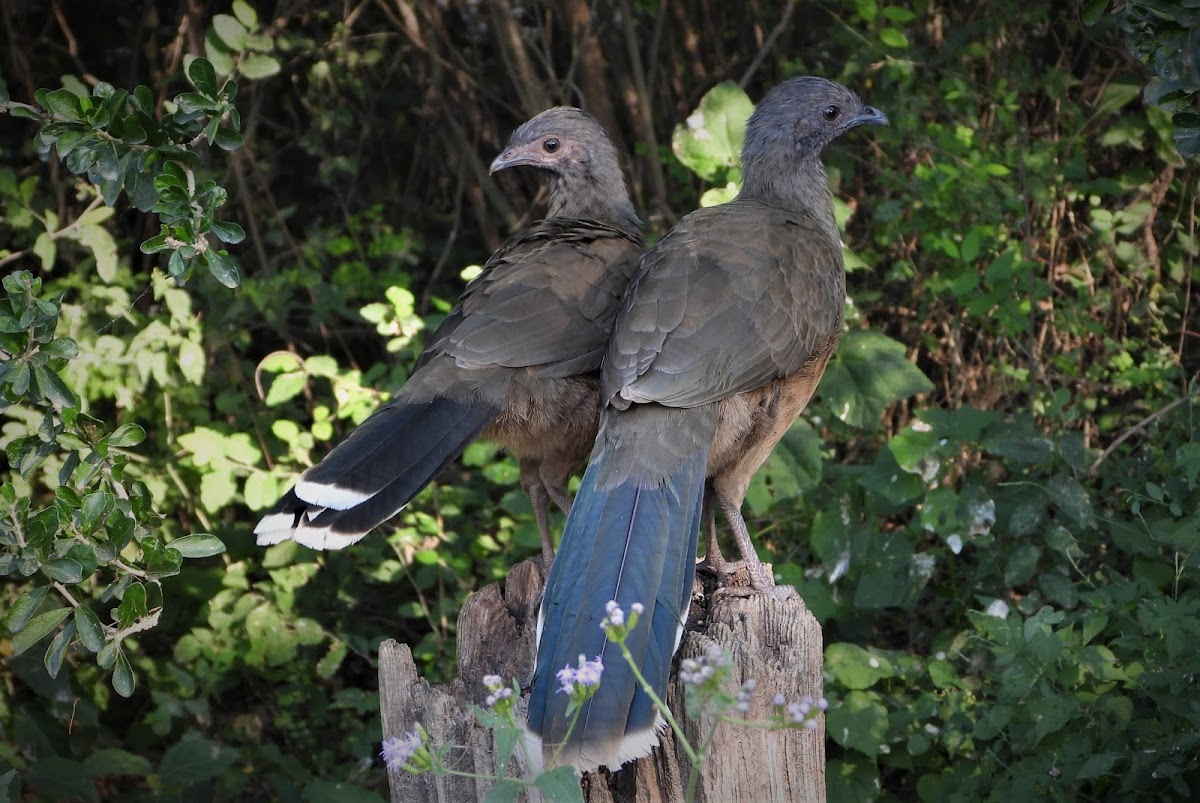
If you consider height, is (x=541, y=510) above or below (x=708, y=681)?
below

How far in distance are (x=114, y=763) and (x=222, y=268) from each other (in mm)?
2615

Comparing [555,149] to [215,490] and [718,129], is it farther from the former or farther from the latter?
[215,490]

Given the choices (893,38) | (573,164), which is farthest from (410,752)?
(893,38)

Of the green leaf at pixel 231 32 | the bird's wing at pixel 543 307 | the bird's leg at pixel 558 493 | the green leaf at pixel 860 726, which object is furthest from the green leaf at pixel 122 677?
the green leaf at pixel 860 726

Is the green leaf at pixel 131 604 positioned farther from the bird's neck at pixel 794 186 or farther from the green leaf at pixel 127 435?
the bird's neck at pixel 794 186

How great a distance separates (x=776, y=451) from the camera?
4500 mm

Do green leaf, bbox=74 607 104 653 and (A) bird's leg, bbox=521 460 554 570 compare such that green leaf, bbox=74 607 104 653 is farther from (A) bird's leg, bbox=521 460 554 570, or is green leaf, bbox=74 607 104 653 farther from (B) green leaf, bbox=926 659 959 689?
(B) green leaf, bbox=926 659 959 689

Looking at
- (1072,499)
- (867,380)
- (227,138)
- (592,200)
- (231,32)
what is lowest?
(1072,499)

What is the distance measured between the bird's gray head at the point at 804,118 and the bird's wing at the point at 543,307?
67 cm

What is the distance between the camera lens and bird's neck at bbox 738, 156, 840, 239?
13.6 feet

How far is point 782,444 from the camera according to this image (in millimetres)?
4508

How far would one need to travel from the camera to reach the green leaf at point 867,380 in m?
4.43

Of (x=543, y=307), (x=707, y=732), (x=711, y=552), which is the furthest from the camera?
(x=711, y=552)

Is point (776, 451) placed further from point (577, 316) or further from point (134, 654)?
point (134, 654)
